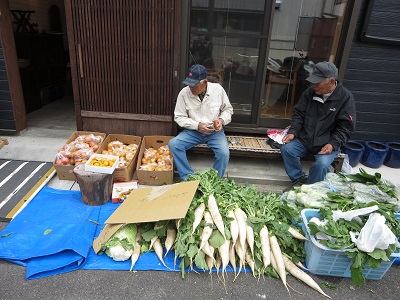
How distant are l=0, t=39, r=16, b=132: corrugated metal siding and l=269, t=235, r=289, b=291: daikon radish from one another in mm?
4799

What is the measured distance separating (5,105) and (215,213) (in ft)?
14.3

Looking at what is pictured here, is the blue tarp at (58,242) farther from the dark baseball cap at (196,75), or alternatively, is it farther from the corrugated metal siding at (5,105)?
the corrugated metal siding at (5,105)

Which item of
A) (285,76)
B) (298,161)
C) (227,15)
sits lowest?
(298,161)

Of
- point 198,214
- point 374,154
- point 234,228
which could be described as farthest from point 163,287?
point 374,154

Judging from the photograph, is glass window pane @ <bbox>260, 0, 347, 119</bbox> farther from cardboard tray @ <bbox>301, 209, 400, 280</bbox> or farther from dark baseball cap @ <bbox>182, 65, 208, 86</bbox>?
cardboard tray @ <bbox>301, 209, 400, 280</bbox>

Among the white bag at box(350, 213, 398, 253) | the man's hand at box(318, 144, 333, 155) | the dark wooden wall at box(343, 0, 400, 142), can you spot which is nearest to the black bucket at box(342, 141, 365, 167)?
the dark wooden wall at box(343, 0, 400, 142)

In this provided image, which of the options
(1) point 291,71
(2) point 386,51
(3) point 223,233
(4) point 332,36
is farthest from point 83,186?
(2) point 386,51

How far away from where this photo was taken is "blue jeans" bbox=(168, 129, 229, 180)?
390cm

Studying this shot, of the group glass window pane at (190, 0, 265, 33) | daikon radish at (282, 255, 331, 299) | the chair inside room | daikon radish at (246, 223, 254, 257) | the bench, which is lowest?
daikon radish at (282, 255, 331, 299)

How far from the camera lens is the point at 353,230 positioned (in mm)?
2590

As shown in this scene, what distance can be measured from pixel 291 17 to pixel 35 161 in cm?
440

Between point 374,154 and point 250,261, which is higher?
point 374,154

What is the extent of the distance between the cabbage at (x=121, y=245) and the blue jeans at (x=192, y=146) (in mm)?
1224

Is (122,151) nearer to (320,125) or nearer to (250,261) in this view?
(250,261)
